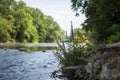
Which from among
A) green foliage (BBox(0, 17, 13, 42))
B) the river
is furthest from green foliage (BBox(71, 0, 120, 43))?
green foliage (BBox(0, 17, 13, 42))

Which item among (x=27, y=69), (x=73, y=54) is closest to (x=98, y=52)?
(x=73, y=54)

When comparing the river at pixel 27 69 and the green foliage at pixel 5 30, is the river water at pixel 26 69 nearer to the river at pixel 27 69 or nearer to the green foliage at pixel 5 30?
the river at pixel 27 69

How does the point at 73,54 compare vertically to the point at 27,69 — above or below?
above

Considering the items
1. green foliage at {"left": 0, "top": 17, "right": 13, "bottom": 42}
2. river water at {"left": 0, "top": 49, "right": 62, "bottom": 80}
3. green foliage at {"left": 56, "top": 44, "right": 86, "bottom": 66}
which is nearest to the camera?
green foliage at {"left": 56, "top": 44, "right": 86, "bottom": 66}

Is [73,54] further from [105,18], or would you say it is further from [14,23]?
[14,23]

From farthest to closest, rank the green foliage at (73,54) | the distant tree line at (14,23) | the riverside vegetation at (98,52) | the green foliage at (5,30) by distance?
1. the distant tree line at (14,23)
2. the green foliage at (5,30)
3. the green foliage at (73,54)
4. the riverside vegetation at (98,52)

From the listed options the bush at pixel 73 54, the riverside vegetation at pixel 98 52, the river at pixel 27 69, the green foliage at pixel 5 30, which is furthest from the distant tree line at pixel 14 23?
the bush at pixel 73 54

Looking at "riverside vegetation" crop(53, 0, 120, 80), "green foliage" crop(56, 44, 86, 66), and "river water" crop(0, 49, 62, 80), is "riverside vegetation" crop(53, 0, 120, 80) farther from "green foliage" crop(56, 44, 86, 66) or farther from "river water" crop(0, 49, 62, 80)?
"river water" crop(0, 49, 62, 80)

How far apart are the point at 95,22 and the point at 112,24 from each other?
2.36 metres

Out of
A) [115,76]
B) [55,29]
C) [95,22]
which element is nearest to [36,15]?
[55,29]

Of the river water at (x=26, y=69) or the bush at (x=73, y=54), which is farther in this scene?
the river water at (x=26, y=69)

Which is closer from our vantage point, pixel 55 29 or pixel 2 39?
pixel 2 39

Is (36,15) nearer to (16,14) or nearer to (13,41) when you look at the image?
(16,14)

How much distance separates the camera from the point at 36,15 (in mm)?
169750
